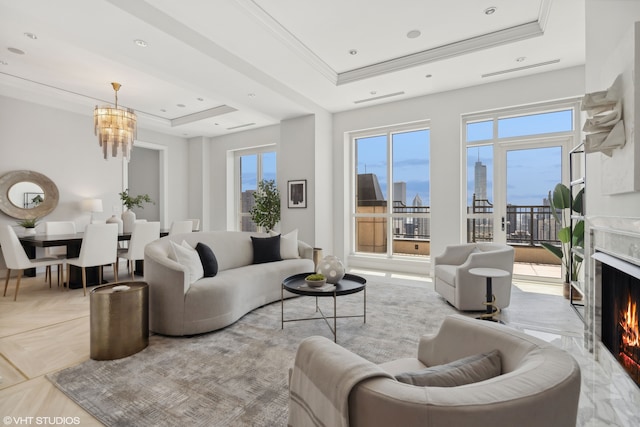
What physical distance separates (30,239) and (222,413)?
4.26 meters

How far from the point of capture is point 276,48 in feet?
13.2

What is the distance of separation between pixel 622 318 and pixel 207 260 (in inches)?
133

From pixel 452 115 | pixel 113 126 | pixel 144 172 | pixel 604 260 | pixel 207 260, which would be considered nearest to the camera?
pixel 604 260

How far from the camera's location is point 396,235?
6324mm

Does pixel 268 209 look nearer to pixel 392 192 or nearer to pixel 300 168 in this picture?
pixel 300 168

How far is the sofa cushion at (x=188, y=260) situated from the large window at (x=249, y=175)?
15.1 feet

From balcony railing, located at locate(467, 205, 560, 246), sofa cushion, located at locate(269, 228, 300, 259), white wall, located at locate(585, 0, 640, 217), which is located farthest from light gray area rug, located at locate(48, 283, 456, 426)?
balcony railing, located at locate(467, 205, 560, 246)

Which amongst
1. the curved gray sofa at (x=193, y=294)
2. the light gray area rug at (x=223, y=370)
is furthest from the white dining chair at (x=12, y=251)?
the light gray area rug at (x=223, y=370)

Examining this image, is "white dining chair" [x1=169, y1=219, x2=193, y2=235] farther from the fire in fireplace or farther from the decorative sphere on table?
the fire in fireplace

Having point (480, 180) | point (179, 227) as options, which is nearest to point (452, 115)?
point (480, 180)

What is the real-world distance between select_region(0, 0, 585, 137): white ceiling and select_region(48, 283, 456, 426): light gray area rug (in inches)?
117

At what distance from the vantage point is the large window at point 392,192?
5973 mm

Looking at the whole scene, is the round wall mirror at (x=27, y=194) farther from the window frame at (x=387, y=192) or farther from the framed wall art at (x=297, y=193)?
the window frame at (x=387, y=192)

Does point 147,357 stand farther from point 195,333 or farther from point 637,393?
point 637,393
